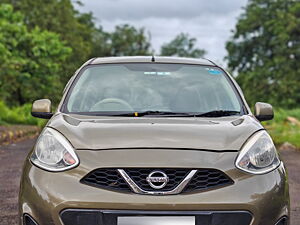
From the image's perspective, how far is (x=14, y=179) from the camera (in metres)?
7.44

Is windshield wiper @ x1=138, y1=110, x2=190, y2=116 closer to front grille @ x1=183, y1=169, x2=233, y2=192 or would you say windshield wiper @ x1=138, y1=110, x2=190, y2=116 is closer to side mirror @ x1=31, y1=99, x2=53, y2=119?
side mirror @ x1=31, y1=99, x2=53, y2=119

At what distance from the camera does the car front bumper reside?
315 cm

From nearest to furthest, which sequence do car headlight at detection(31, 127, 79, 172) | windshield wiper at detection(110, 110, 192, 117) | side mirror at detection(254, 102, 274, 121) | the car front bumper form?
1. the car front bumper
2. car headlight at detection(31, 127, 79, 172)
3. windshield wiper at detection(110, 110, 192, 117)
4. side mirror at detection(254, 102, 274, 121)

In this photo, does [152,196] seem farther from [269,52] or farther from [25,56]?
[269,52]

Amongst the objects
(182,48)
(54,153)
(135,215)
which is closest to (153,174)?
(135,215)

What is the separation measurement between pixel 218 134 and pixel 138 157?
538 millimetres

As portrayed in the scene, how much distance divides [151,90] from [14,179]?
11.5 feet

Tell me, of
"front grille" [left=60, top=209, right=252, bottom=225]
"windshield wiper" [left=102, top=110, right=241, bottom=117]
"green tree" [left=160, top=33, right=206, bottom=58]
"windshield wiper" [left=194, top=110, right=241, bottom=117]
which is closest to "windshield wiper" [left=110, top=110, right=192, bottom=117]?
"windshield wiper" [left=102, top=110, right=241, bottom=117]

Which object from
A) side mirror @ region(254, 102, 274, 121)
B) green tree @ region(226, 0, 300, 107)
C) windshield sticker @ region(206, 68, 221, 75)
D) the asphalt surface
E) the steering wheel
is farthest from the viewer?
green tree @ region(226, 0, 300, 107)

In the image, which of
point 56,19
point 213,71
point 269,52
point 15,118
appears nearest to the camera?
point 213,71

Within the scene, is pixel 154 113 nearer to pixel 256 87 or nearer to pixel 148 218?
pixel 148 218

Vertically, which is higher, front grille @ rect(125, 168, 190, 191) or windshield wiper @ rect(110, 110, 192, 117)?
windshield wiper @ rect(110, 110, 192, 117)

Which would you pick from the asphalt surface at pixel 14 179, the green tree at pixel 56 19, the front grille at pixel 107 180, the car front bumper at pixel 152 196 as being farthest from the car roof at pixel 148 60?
the green tree at pixel 56 19

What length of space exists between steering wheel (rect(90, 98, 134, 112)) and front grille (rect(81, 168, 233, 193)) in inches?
40.0
